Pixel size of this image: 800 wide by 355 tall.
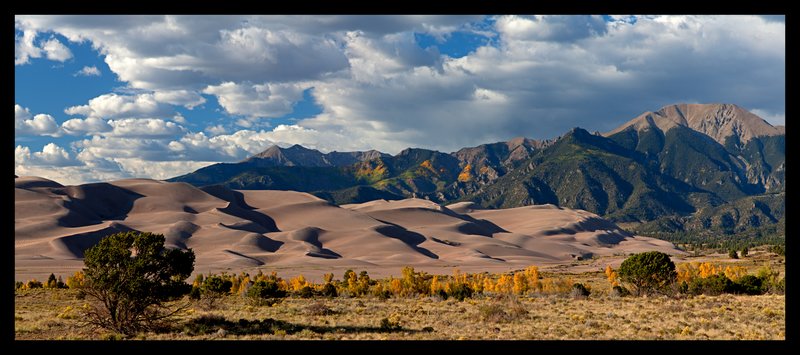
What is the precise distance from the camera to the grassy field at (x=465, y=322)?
32.1 m

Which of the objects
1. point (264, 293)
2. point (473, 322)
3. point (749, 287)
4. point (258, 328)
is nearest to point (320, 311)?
point (258, 328)

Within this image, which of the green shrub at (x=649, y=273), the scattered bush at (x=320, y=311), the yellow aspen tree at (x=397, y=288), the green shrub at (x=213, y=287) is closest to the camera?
the scattered bush at (x=320, y=311)

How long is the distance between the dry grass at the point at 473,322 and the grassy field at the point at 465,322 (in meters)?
0.05

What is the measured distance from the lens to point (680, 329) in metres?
33.7

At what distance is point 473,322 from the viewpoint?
38.9 m

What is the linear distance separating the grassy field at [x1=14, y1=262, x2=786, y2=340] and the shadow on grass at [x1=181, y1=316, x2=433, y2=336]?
0.18 ft

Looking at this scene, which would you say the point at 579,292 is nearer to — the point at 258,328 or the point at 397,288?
the point at 397,288

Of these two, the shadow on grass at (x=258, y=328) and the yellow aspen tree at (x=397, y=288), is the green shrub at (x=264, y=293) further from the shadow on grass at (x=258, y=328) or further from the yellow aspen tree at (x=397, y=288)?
the shadow on grass at (x=258, y=328)

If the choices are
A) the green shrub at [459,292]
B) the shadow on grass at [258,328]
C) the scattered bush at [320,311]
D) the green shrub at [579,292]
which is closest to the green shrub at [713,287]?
the green shrub at [579,292]

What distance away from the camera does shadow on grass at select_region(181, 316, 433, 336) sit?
112 ft
